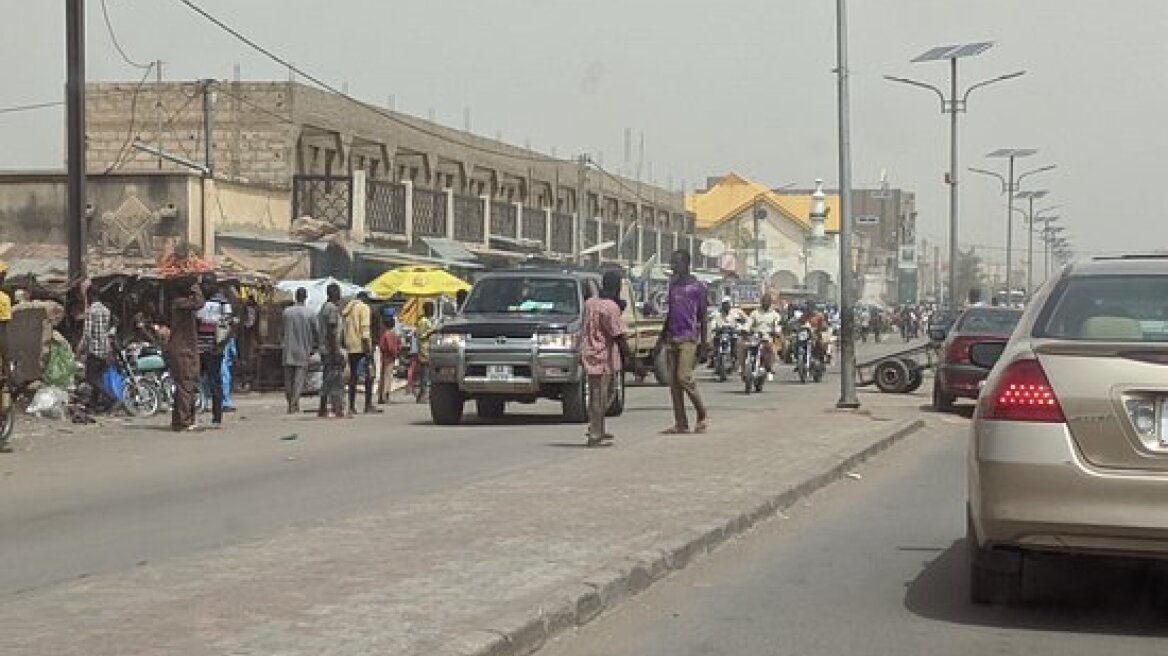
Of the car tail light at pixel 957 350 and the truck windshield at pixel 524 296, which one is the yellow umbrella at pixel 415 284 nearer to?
the truck windshield at pixel 524 296

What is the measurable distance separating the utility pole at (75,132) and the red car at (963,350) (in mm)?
12325

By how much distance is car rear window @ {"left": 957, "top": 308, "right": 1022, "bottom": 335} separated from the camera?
22.9 metres

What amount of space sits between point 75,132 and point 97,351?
10.8 ft

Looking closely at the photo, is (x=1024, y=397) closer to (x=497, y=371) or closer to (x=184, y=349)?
(x=497, y=371)

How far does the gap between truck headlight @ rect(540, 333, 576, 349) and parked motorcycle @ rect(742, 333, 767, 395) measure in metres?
8.79

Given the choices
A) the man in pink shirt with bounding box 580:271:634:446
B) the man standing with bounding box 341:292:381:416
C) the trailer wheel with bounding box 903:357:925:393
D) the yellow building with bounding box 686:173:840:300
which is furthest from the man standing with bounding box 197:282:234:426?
the yellow building with bounding box 686:173:840:300

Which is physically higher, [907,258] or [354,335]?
[907,258]

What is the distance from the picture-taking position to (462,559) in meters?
8.30


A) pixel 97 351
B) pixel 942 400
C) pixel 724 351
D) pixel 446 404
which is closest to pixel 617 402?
pixel 446 404

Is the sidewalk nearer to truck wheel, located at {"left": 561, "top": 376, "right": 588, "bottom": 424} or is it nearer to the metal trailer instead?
truck wheel, located at {"left": 561, "top": 376, "right": 588, "bottom": 424}

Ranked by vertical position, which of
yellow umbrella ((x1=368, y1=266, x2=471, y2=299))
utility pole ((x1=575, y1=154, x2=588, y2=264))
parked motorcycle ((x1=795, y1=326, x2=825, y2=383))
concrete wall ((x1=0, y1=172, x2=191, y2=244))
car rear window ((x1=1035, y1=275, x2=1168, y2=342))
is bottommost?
parked motorcycle ((x1=795, y1=326, x2=825, y2=383))

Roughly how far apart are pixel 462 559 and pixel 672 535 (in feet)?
5.27

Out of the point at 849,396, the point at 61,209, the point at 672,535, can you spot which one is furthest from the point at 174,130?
the point at 672,535

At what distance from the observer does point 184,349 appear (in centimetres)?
1795
